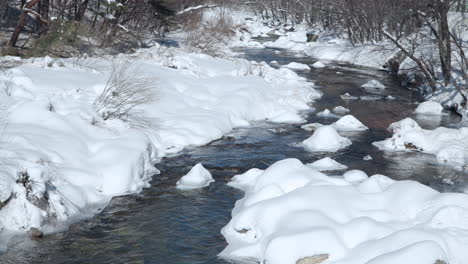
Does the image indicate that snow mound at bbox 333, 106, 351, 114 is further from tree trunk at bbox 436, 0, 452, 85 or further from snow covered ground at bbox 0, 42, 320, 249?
tree trunk at bbox 436, 0, 452, 85

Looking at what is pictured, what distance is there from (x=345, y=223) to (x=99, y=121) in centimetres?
537

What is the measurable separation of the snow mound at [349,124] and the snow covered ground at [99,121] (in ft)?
3.90

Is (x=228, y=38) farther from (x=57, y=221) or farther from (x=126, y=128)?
(x=57, y=221)

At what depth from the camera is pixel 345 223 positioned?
21.4 ft

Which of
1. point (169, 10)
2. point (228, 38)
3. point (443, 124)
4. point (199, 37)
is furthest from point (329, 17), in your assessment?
point (443, 124)

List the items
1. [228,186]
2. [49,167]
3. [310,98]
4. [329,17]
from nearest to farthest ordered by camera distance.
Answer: [49,167] < [228,186] < [310,98] < [329,17]

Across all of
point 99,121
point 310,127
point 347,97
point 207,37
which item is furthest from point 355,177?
point 207,37

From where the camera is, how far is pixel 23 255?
239 inches

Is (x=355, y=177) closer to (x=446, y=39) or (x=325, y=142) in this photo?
(x=325, y=142)

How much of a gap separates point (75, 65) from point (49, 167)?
20.7 feet

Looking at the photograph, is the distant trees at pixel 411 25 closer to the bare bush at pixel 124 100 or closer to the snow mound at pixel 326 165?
the snow mound at pixel 326 165

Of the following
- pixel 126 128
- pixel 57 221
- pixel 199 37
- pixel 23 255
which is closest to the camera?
pixel 23 255

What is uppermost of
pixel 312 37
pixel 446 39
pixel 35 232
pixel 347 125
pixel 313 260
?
pixel 446 39

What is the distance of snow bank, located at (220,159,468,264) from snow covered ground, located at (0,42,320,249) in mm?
2235
